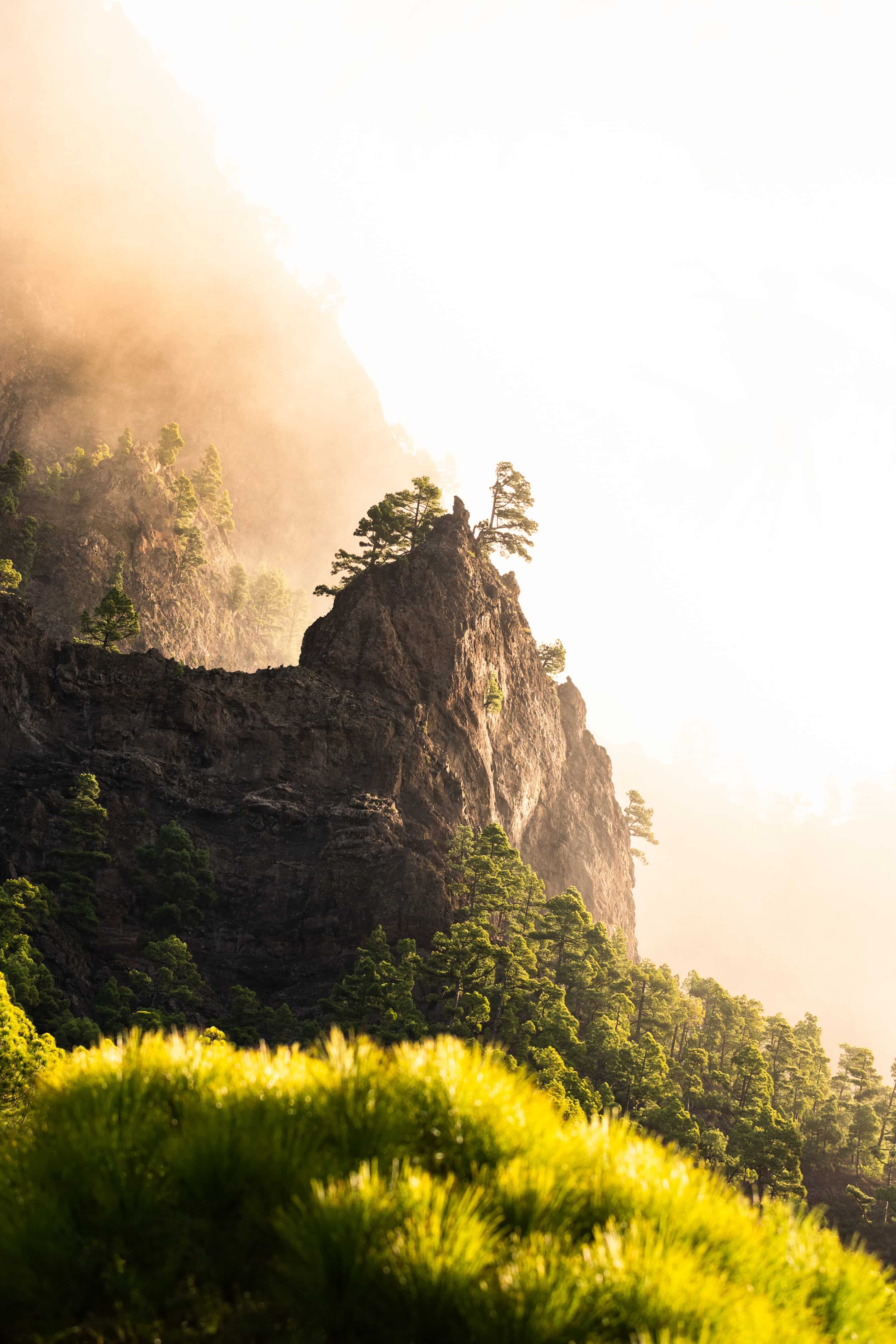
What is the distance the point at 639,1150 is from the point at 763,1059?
59679 mm

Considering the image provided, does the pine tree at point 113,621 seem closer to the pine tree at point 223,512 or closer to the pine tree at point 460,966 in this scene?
the pine tree at point 460,966

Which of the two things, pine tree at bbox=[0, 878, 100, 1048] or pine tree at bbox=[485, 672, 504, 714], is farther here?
pine tree at bbox=[485, 672, 504, 714]

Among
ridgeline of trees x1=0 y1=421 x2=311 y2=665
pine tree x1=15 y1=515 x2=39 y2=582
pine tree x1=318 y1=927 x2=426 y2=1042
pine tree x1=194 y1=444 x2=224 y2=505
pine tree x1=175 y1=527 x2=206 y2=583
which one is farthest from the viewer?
pine tree x1=194 y1=444 x2=224 y2=505

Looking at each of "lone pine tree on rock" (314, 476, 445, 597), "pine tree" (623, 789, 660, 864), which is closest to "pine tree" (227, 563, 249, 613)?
"lone pine tree on rock" (314, 476, 445, 597)

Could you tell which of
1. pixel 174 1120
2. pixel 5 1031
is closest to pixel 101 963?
pixel 5 1031

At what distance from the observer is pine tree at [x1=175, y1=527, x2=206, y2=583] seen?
92.4 meters

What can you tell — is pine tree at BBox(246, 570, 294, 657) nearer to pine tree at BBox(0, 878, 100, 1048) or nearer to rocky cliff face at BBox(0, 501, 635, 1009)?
rocky cliff face at BBox(0, 501, 635, 1009)

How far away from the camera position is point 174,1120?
14.5 feet

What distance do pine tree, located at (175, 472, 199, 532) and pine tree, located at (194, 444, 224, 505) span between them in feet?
41.2

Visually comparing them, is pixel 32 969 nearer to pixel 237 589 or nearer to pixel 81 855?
pixel 81 855

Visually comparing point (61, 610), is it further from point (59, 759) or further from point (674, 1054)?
point (674, 1054)

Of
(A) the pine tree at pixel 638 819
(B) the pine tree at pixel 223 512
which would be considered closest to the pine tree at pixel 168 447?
(B) the pine tree at pixel 223 512

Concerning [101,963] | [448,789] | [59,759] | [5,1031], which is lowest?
[101,963]

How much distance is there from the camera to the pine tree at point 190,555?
92.4 metres
